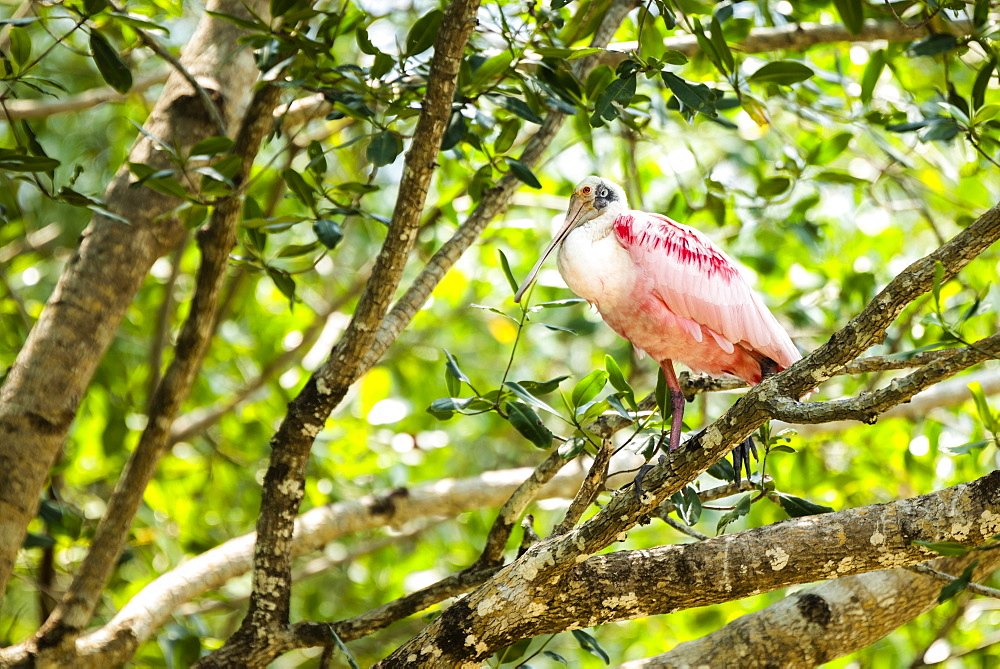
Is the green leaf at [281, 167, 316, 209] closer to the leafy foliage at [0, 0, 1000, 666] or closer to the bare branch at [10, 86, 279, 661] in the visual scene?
the leafy foliage at [0, 0, 1000, 666]

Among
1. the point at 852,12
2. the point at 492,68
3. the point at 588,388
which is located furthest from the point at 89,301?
the point at 852,12

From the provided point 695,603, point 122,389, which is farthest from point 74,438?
point 695,603

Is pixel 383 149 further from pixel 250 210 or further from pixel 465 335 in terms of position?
pixel 465 335

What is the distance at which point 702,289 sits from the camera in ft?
10.6

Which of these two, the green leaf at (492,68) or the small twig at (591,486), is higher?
the green leaf at (492,68)

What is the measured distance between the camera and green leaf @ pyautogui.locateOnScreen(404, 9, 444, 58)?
8.96 ft

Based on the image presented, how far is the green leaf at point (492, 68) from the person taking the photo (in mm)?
2740

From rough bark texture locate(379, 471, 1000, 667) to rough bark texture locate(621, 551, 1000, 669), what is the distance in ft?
1.84

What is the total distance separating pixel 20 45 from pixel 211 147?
0.64 metres

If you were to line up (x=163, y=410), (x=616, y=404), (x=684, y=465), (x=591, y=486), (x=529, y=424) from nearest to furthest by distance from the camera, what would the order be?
1. (x=684, y=465)
2. (x=591, y=486)
3. (x=616, y=404)
4. (x=529, y=424)
5. (x=163, y=410)

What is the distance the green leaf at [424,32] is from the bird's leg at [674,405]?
47.3 inches

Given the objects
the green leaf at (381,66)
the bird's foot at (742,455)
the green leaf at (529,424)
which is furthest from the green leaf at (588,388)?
the green leaf at (381,66)

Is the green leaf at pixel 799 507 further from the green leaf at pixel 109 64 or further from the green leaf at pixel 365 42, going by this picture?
the green leaf at pixel 109 64

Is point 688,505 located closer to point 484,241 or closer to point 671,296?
point 671,296
